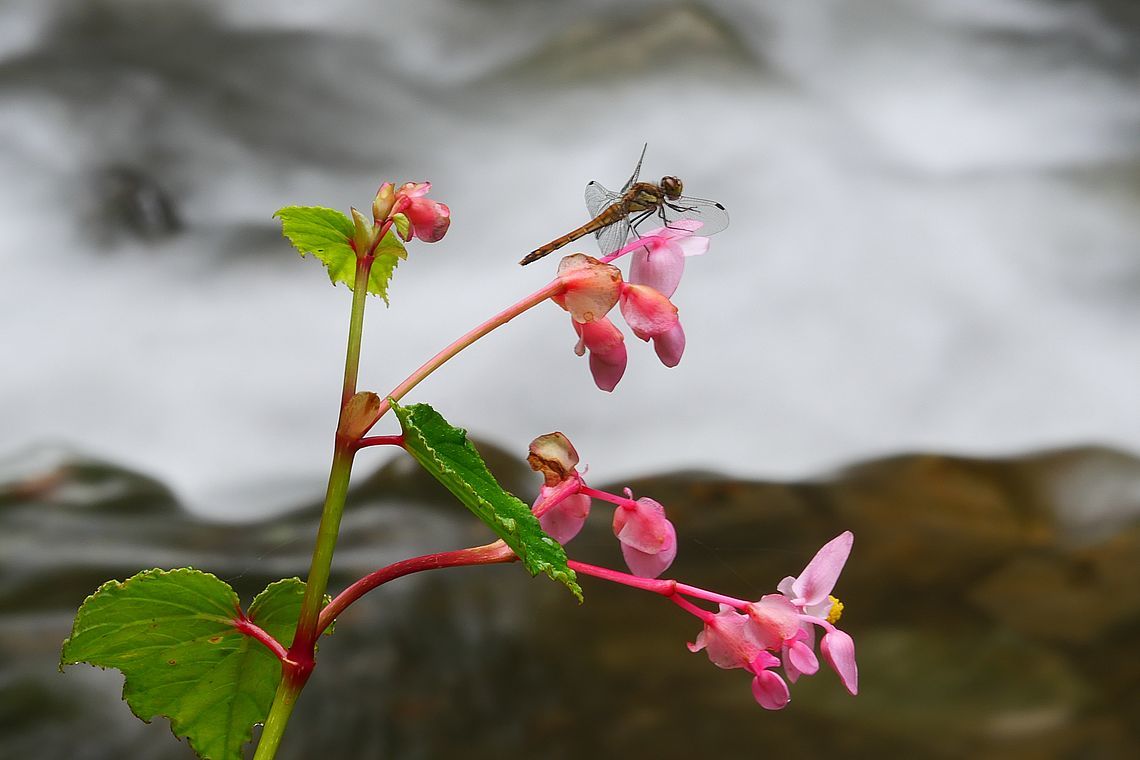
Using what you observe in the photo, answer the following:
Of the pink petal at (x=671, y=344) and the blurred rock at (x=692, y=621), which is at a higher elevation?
the blurred rock at (x=692, y=621)

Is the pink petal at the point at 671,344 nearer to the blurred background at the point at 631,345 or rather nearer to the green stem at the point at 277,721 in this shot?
the green stem at the point at 277,721

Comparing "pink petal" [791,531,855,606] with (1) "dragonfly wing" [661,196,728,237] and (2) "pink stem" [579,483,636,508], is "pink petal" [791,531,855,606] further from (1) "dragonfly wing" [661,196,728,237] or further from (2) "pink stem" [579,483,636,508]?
(1) "dragonfly wing" [661,196,728,237]

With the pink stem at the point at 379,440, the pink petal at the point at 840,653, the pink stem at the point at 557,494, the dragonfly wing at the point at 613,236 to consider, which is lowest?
the pink petal at the point at 840,653

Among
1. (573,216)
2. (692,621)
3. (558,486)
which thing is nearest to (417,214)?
(558,486)

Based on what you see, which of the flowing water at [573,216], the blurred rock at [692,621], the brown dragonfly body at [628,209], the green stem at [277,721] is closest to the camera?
the green stem at [277,721]

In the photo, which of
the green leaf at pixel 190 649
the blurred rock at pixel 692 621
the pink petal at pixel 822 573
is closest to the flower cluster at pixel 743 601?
the pink petal at pixel 822 573

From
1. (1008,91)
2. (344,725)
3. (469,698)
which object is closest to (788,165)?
(1008,91)
